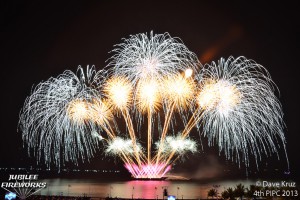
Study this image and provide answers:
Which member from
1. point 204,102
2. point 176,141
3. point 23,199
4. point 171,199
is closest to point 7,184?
point 23,199

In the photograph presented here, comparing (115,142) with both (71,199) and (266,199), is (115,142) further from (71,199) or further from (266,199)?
(266,199)

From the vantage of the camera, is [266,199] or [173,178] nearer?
[266,199]

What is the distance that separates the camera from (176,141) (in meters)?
66.6

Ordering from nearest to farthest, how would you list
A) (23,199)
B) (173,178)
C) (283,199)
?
1. (283,199)
2. (23,199)
3. (173,178)

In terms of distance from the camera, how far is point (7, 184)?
33.5 metres

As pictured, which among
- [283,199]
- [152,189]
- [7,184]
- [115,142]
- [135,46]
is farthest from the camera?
[152,189]

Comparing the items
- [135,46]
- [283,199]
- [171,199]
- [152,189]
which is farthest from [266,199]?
[152,189]

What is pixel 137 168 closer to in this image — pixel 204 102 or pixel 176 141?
pixel 176 141

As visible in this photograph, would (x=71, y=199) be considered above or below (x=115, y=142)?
below

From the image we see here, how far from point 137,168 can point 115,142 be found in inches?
292

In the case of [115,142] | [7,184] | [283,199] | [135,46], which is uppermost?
[135,46]

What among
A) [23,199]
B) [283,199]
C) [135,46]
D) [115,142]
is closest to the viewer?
[283,199]

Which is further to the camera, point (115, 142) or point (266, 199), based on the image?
point (115, 142)

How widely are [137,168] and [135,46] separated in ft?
112
